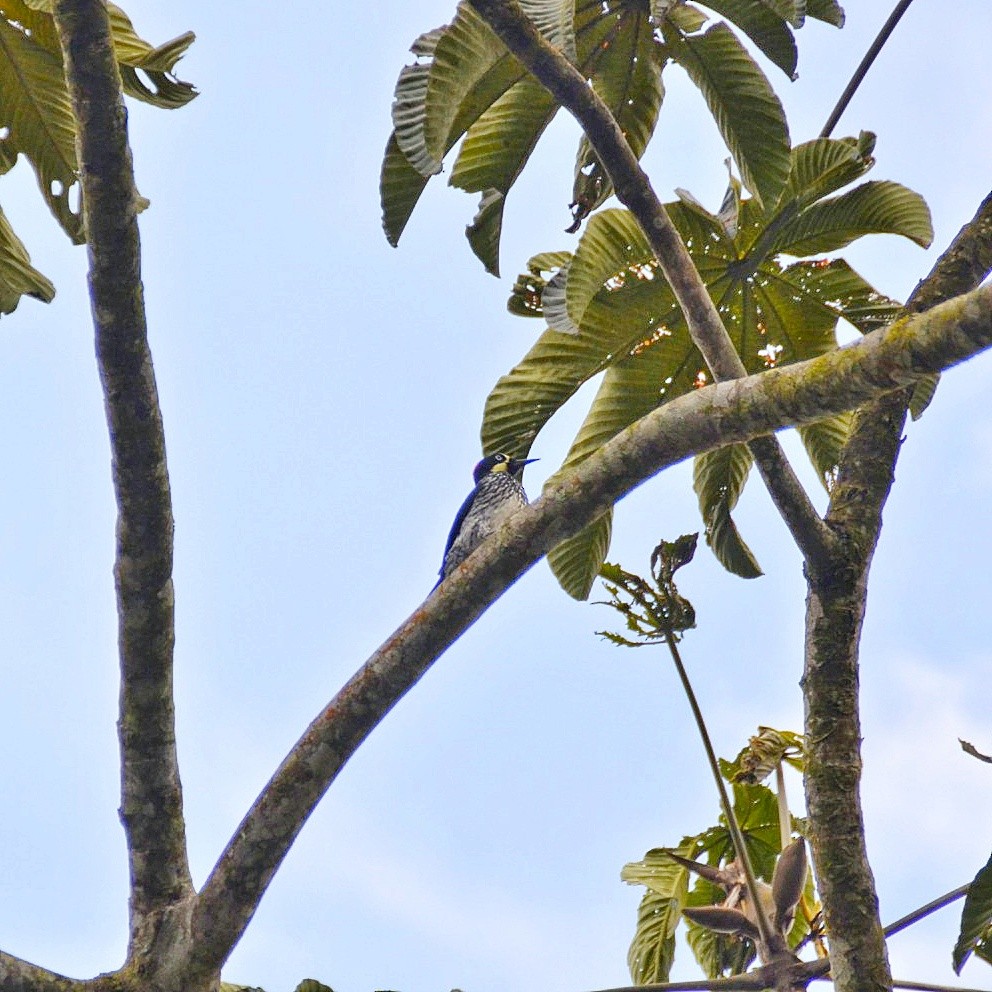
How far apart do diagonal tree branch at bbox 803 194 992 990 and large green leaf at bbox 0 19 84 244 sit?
311 centimetres

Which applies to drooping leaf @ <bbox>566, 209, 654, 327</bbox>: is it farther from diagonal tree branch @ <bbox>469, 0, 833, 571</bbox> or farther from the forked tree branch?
the forked tree branch

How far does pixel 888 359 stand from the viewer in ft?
9.69

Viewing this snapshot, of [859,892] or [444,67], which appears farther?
[444,67]

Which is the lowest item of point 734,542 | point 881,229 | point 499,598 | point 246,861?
point 246,861

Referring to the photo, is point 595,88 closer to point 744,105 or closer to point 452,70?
point 744,105

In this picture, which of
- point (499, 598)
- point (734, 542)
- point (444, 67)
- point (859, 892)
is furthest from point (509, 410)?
point (859, 892)

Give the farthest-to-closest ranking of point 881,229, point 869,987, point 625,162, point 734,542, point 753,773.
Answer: point 734,542
point 881,229
point 753,773
point 625,162
point 869,987

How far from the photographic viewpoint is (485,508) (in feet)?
20.0

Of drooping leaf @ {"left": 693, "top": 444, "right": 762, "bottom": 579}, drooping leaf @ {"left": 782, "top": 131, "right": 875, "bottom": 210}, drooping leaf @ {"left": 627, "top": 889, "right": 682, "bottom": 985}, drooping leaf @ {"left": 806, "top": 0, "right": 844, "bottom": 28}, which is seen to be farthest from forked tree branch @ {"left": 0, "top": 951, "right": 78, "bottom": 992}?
drooping leaf @ {"left": 806, "top": 0, "right": 844, "bottom": 28}

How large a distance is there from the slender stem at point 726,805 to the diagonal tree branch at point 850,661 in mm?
185

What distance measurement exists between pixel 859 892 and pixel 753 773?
31.7 inches

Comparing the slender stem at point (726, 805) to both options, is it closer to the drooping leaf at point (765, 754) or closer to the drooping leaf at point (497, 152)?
the drooping leaf at point (765, 754)

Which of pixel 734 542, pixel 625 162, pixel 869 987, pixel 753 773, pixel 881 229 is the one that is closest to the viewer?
pixel 869 987

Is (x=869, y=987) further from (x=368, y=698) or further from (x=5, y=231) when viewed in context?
(x=5, y=231)
